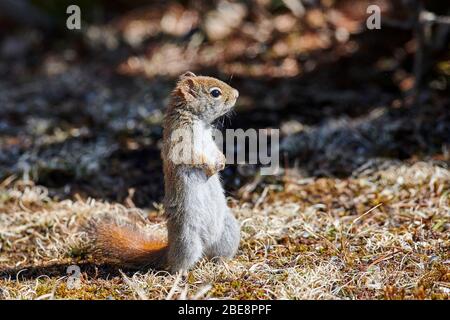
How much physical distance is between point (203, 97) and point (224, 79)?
3190 millimetres

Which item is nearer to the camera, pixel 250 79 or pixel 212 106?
pixel 212 106

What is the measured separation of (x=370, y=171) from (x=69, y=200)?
2.20 m

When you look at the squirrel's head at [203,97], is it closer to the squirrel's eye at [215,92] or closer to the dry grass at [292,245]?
the squirrel's eye at [215,92]

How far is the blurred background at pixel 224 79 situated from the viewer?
541cm

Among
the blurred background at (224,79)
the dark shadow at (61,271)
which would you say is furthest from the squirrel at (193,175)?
the blurred background at (224,79)

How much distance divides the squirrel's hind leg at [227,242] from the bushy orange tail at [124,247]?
0.27 metres

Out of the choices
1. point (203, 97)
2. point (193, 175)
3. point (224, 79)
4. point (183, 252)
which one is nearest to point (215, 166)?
point (193, 175)

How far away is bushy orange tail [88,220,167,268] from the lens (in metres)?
3.78

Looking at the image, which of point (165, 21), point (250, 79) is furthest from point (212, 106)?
point (165, 21)

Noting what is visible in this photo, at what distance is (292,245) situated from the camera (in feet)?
13.2

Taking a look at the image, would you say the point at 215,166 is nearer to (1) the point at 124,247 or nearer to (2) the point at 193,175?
(2) the point at 193,175

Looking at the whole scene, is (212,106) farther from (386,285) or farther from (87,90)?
(87,90)

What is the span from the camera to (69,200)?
4945 millimetres

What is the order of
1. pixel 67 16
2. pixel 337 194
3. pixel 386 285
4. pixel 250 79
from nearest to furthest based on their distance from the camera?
pixel 386 285
pixel 337 194
pixel 250 79
pixel 67 16
